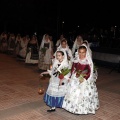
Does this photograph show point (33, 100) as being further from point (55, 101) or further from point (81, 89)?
point (81, 89)

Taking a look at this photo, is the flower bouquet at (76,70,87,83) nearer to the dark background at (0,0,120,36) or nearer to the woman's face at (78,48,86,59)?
the woman's face at (78,48,86,59)

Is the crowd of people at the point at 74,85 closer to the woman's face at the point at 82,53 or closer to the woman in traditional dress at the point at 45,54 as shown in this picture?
the woman's face at the point at 82,53

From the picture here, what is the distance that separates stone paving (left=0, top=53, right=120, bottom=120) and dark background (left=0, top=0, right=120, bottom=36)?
19.7 m

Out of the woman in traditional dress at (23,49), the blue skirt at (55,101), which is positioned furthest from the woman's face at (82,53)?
the woman in traditional dress at (23,49)

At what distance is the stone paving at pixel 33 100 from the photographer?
6.18 meters

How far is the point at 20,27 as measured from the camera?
37.2 meters

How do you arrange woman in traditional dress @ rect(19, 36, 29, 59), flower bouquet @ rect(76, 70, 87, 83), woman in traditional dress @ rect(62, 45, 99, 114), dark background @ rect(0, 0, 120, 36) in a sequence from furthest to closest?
dark background @ rect(0, 0, 120, 36) < woman in traditional dress @ rect(19, 36, 29, 59) < woman in traditional dress @ rect(62, 45, 99, 114) < flower bouquet @ rect(76, 70, 87, 83)

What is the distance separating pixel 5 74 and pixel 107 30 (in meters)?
27.4

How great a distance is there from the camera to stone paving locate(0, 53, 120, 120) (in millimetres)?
6181

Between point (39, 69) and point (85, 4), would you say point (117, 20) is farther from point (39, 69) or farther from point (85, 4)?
point (39, 69)

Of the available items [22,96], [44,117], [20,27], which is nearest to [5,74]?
[22,96]

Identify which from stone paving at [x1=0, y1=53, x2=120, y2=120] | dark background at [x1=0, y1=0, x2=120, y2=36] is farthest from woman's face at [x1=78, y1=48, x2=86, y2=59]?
dark background at [x1=0, y1=0, x2=120, y2=36]

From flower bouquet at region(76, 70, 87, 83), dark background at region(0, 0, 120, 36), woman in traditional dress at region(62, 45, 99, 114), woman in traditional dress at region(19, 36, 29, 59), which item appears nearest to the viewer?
flower bouquet at region(76, 70, 87, 83)

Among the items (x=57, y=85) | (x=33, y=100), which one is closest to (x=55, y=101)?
(x=57, y=85)
